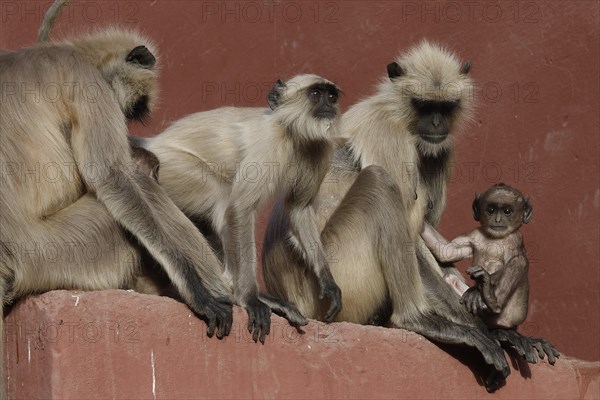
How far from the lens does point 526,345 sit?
6.11 m

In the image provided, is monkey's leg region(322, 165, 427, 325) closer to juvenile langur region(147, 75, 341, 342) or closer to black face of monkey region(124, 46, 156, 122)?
juvenile langur region(147, 75, 341, 342)

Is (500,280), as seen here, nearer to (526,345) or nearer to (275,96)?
(526,345)

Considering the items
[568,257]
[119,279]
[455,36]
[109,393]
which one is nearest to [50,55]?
[119,279]

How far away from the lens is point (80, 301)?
17.2 ft

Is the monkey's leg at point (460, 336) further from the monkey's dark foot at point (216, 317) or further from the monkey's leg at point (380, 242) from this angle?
the monkey's dark foot at point (216, 317)

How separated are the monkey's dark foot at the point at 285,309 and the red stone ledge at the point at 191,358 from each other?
3 cm

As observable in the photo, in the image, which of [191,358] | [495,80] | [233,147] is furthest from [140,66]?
[495,80]

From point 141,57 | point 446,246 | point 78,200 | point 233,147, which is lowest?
point 446,246

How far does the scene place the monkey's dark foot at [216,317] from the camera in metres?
5.40

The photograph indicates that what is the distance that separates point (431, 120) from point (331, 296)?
94 centimetres

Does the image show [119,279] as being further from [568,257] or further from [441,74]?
[568,257]

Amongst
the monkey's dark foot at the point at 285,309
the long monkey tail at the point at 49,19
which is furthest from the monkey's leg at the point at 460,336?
the long monkey tail at the point at 49,19

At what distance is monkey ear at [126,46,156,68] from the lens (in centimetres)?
585

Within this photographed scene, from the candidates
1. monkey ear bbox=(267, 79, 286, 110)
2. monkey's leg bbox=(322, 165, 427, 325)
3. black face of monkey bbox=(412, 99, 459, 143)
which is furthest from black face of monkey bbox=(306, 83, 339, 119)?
black face of monkey bbox=(412, 99, 459, 143)
